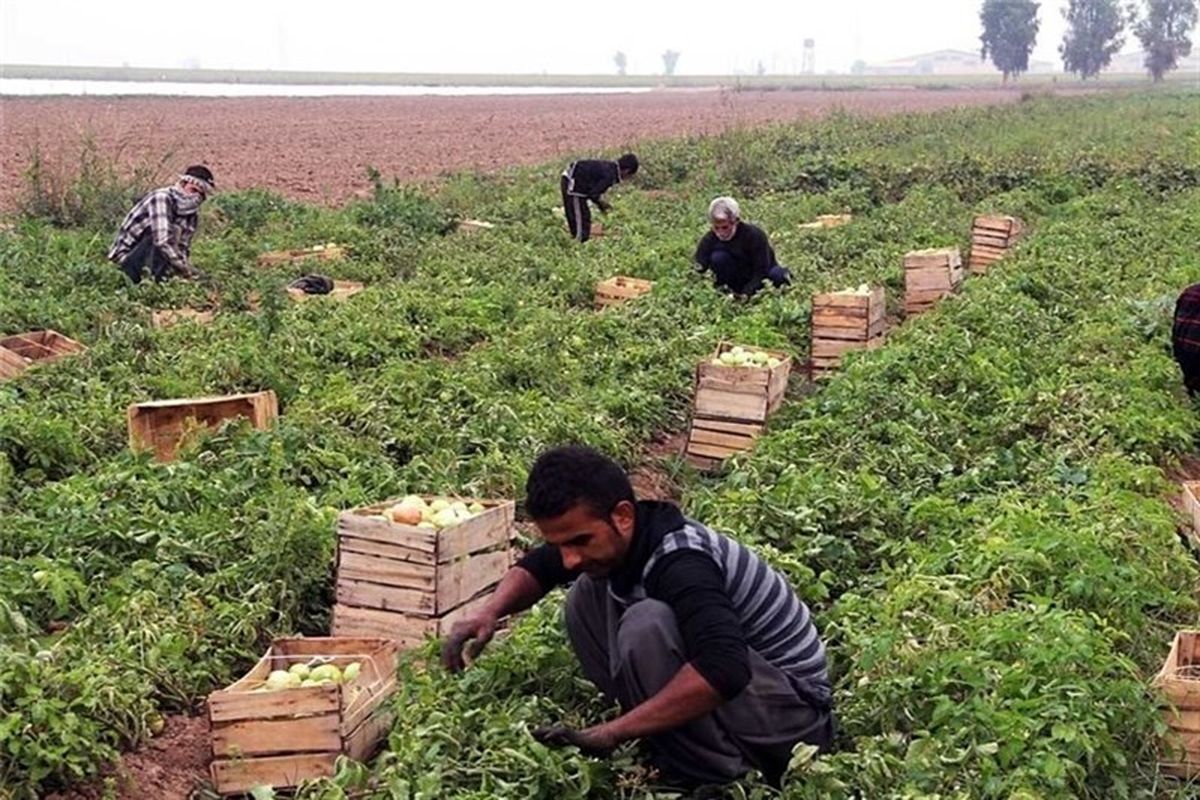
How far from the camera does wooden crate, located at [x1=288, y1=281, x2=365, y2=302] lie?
11102 mm

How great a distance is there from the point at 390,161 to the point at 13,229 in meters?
14.7

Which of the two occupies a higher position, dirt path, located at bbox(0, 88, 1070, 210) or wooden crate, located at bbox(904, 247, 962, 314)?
dirt path, located at bbox(0, 88, 1070, 210)

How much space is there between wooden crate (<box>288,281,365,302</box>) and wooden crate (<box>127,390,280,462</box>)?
11.2 feet

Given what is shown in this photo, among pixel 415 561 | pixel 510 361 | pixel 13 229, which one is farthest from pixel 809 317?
pixel 13 229

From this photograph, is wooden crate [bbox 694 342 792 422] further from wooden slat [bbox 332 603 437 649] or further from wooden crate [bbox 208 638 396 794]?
wooden crate [bbox 208 638 396 794]

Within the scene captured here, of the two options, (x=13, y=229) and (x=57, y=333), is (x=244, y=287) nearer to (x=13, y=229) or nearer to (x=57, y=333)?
(x=57, y=333)

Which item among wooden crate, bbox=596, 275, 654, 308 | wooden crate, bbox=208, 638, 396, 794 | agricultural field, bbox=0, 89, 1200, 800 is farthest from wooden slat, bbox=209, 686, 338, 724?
wooden crate, bbox=596, 275, 654, 308

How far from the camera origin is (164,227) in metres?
10.9

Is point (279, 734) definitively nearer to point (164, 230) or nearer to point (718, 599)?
point (718, 599)

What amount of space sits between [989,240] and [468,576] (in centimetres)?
1004

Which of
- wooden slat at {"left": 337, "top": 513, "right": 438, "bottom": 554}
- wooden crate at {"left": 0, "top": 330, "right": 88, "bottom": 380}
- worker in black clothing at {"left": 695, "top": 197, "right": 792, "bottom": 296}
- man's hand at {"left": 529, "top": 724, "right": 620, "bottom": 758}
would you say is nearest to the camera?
man's hand at {"left": 529, "top": 724, "right": 620, "bottom": 758}

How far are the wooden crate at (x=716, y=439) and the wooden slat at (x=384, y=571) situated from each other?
3007 millimetres

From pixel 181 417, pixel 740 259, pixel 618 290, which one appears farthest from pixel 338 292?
pixel 181 417

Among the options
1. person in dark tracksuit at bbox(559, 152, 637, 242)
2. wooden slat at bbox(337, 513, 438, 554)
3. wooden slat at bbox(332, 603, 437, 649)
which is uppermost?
person in dark tracksuit at bbox(559, 152, 637, 242)
